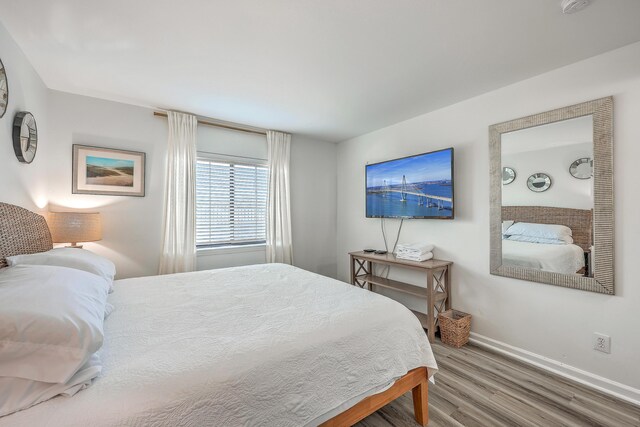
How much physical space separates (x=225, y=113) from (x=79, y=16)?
1637 mm

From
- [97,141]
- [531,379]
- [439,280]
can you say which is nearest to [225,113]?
[97,141]

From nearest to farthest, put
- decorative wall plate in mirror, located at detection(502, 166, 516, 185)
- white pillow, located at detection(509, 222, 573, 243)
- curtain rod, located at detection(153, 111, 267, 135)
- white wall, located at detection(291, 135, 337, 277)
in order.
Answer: white pillow, located at detection(509, 222, 573, 243), decorative wall plate in mirror, located at detection(502, 166, 516, 185), curtain rod, located at detection(153, 111, 267, 135), white wall, located at detection(291, 135, 337, 277)

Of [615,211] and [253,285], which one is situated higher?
[615,211]

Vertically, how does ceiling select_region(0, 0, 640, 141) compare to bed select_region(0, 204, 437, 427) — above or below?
above

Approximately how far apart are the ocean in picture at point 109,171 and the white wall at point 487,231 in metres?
3.21

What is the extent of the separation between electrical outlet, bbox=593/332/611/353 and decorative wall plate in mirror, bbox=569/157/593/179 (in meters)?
1.22

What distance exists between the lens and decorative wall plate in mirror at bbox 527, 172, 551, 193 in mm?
2339

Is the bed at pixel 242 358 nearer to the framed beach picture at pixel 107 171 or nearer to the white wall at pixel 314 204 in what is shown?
the framed beach picture at pixel 107 171

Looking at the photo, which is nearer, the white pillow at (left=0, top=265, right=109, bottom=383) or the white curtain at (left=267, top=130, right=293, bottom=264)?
the white pillow at (left=0, top=265, right=109, bottom=383)

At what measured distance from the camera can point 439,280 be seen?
9.86 ft

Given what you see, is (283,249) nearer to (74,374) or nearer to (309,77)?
(309,77)

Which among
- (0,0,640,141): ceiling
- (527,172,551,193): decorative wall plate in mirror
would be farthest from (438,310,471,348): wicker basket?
(0,0,640,141): ceiling

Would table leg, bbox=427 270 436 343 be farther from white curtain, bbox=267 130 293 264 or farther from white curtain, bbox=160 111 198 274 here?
white curtain, bbox=160 111 198 274

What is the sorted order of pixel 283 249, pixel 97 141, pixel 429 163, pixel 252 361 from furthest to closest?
pixel 283 249
pixel 429 163
pixel 97 141
pixel 252 361
